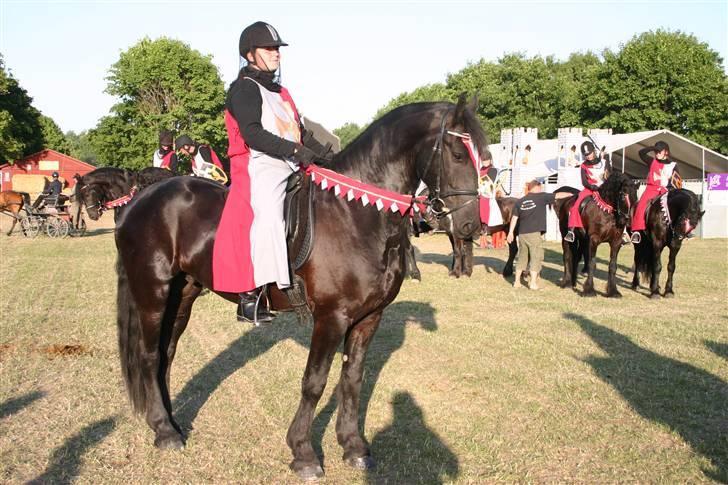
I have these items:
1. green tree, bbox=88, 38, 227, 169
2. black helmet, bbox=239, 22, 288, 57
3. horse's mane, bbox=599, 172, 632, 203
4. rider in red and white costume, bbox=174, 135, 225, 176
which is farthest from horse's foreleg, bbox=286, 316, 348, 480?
green tree, bbox=88, 38, 227, 169

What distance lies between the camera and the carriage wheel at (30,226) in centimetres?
2692

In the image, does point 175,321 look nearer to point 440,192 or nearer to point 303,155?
point 303,155

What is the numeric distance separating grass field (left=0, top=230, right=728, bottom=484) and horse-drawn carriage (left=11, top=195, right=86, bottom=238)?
16.3 meters

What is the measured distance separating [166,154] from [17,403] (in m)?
7.97

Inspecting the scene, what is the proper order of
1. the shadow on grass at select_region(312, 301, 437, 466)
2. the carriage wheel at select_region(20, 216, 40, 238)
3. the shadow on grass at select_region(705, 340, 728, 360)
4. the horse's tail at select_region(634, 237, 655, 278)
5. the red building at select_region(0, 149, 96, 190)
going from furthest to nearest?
the red building at select_region(0, 149, 96, 190)
the carriage wheel at select_region(20, 216, 40, 238)
the horse's tail at select_region(634, 237, 655, 278)
the shadow on grass at select_region(705, 340, 728, 360)
the shadow on grass at select_region(312, 301, 437, 466)

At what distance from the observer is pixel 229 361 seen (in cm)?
780

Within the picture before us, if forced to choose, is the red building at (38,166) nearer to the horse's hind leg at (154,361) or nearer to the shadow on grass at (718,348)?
the horse's hind leg at (154,361)

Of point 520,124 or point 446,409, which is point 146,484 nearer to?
point 446,409

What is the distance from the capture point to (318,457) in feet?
16.4

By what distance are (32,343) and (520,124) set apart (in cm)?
5394

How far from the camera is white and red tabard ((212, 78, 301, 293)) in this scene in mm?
4551

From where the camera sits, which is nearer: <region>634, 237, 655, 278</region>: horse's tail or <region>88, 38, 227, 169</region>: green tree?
<region>634, 237, 655, 278</region>: horse's tail

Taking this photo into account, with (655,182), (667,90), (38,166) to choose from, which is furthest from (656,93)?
(38,166)

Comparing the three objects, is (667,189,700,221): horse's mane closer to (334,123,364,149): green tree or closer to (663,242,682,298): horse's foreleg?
(663,242,682,298): horse's foreleg
